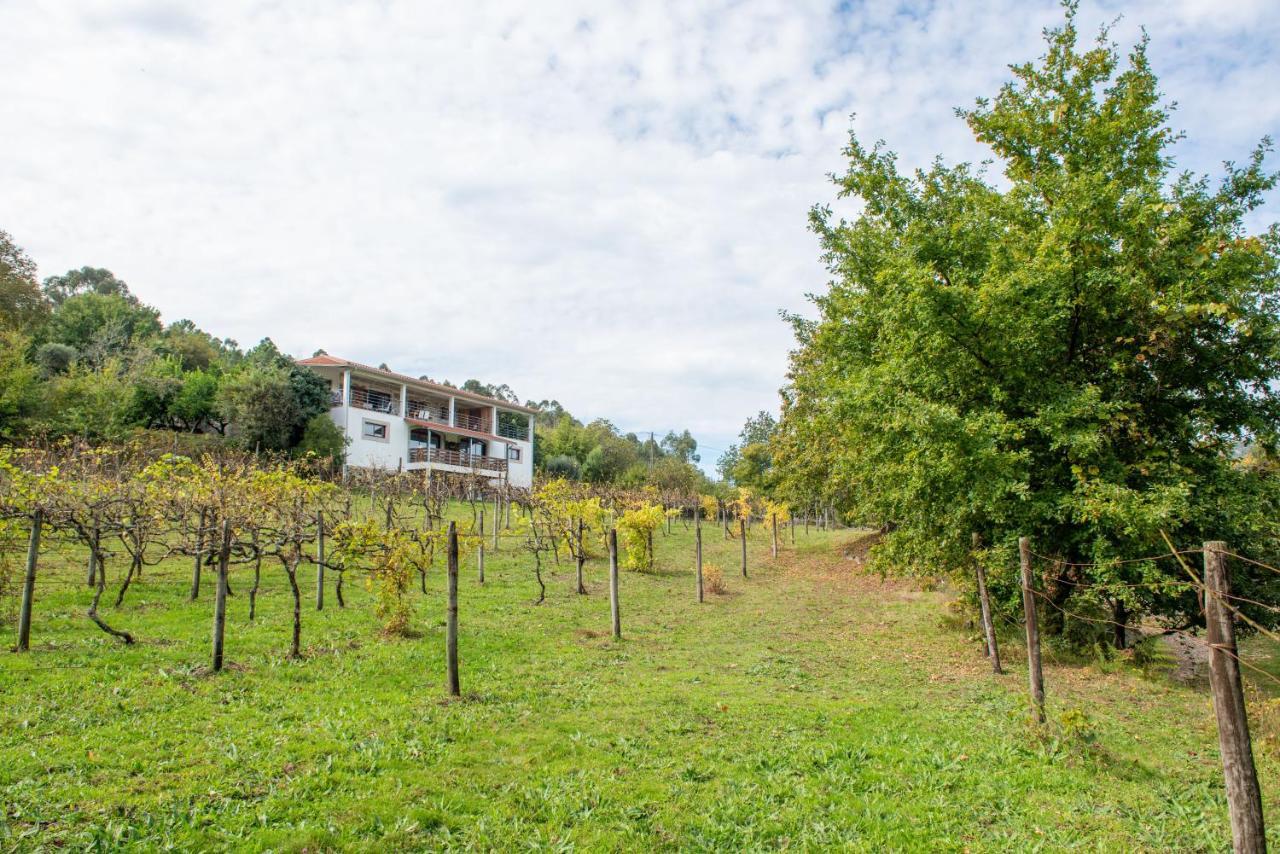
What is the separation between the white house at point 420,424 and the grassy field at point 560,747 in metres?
26.1

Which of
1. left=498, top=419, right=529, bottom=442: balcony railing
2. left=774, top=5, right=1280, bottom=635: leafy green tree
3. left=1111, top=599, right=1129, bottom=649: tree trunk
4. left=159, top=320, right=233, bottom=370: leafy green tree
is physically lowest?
left=1111, top=599, right=1129, bottom=649: tree trunk

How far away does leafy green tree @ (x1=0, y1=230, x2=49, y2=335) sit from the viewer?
3622 centimetres

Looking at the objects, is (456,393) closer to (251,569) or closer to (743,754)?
(251,569)

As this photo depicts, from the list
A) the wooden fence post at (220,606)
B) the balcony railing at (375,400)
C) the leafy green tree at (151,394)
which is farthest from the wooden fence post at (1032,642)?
the balcony railing at (375,400)

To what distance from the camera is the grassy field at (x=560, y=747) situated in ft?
17.0

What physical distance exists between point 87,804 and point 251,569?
45.0 ft

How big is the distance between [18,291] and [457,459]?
26.8 meters

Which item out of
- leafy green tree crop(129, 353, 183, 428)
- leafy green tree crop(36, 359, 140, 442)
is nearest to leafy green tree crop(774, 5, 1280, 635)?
leafy green tree crop(36, 359, 140, 442)

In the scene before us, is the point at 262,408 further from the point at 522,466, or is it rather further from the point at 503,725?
the point at 503,725

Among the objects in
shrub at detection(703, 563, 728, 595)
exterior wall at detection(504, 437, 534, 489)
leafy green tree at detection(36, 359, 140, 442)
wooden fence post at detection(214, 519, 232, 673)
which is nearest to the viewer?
wooden fence post at detection(214, 519, 232, 673)

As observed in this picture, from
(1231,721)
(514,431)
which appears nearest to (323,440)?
(514,431)

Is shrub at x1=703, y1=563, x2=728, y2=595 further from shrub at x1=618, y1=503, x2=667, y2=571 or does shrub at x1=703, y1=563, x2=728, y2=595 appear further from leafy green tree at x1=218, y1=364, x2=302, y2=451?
leafy green tree at x1=218, y1=364, x2=302, y2=451

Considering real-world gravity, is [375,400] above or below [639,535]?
above

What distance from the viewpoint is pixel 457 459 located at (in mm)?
45781
